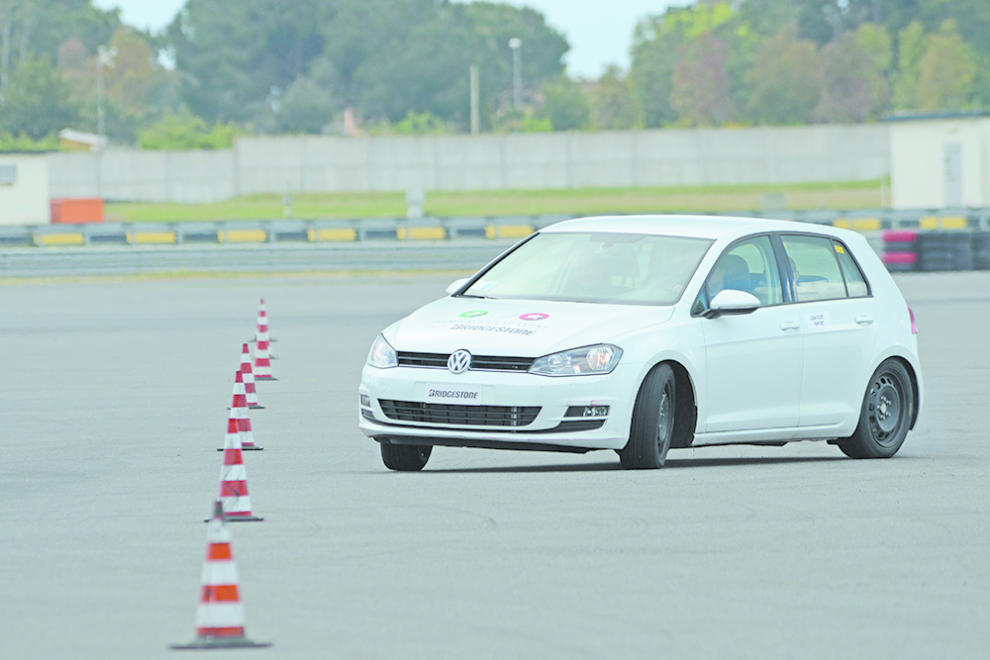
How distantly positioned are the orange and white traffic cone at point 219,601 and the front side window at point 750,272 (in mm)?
5952

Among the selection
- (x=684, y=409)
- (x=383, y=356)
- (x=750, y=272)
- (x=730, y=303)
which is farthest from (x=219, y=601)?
(x=750, y=272)

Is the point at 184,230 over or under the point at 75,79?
under

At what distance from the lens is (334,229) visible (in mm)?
50562

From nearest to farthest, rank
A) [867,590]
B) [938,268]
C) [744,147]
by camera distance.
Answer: [867,590]
[938,268]
[744,147]

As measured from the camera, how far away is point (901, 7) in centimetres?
14125

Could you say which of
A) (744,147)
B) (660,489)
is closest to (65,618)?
(660,489)

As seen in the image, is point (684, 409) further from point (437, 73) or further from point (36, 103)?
point (437, 73)

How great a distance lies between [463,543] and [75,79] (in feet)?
492

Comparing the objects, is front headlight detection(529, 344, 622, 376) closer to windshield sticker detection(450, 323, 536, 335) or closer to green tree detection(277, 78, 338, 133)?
windshield sticker detection(450, 323, 536, 335)

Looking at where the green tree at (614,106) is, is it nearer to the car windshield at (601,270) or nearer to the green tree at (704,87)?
the green tree at (704,87)

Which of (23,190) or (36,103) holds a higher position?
(36,103)

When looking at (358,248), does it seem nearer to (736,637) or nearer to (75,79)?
(736,637)

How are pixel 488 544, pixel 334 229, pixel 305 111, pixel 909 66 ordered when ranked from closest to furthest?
pixel 488 544 → pixel 334 229 → pixel 909 66 → pixel 305 111

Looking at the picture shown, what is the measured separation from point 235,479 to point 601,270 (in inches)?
134
